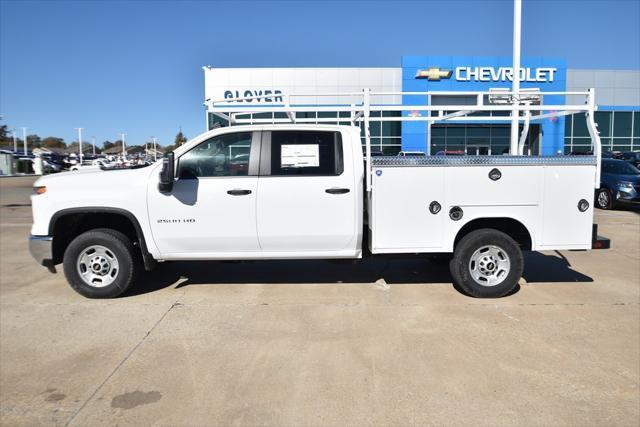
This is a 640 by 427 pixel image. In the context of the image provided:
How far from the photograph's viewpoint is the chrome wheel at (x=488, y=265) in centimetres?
573

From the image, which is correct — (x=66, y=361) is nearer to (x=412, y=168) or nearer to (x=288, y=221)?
(x=288, y=221)

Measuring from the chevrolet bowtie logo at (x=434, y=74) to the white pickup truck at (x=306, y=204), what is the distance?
98.3 feet

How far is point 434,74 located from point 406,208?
3058 cm

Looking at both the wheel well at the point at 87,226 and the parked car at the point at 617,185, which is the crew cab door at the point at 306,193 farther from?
the parked car at the point at 617,185

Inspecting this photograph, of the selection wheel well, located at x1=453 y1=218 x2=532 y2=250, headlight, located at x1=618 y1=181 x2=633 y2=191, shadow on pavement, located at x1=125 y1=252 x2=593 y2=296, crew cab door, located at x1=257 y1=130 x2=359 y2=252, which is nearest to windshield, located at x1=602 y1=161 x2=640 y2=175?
headlight, located at x1=618 y1=181 x2=633 y2=191

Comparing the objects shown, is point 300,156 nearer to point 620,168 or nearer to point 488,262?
point 488,262

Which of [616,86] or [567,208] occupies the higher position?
[616,86]

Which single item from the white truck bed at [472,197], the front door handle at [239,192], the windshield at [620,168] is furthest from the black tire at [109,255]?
the windshield at [620,168]

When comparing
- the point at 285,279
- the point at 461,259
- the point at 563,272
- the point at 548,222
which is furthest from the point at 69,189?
the point at 563,272

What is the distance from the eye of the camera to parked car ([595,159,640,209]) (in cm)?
1446

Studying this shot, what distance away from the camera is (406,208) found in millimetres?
5570

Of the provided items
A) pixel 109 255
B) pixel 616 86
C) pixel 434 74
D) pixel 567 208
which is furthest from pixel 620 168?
pixel 616 86

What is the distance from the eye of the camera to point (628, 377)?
3.83 meters

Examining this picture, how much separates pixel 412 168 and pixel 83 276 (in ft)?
12.8
